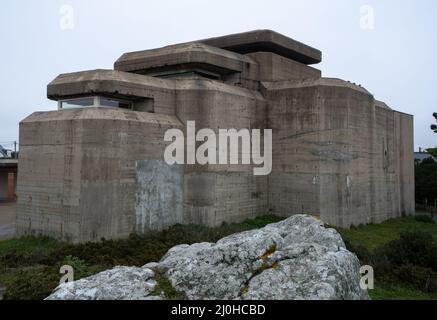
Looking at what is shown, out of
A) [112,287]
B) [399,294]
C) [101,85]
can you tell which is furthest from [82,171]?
[399,294]

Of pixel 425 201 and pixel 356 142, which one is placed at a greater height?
pixel 356 142

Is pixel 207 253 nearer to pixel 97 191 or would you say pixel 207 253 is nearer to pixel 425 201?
pixel 97 191

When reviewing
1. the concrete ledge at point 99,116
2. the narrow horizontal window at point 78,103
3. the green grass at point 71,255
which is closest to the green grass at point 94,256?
the green grass at point 71,255

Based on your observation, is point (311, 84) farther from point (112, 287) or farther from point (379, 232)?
point (112, 287)

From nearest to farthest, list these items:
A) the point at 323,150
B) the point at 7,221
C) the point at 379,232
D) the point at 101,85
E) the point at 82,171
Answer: the point at 82,171 < the point at 101,85 < the point at 323,150 < the point at 379,232 < the point at 7,221

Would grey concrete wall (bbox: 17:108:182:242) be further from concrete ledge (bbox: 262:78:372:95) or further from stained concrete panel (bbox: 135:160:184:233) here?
concrete ledge (bbox: 262:78:372:95)

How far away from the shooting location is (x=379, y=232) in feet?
68.0

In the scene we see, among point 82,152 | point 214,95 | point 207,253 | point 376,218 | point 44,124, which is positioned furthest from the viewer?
point 376,218

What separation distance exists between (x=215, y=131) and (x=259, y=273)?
13.0 metres

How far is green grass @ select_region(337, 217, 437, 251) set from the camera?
17.5 meters

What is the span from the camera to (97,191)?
14.7 m

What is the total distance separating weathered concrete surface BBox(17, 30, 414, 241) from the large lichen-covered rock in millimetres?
9561
